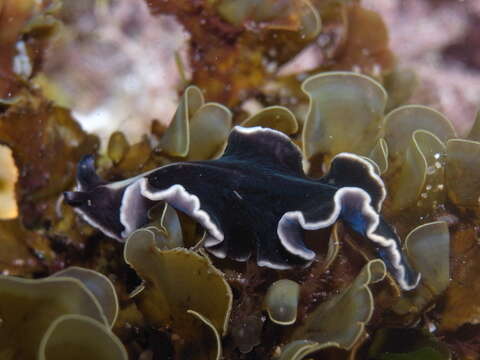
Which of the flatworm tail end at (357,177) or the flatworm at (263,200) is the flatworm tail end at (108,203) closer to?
the flatworm at (263,200)

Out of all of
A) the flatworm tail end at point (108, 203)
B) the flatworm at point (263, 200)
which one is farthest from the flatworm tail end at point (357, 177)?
the flatworm tail end at point (108, 203)

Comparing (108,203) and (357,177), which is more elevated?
(357,177)

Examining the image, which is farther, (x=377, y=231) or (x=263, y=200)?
(x=263, y=200)

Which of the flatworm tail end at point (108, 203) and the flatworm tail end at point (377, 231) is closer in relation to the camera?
the flatworm tail end at point (377, 231)

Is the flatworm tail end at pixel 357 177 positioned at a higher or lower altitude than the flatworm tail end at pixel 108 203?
higher

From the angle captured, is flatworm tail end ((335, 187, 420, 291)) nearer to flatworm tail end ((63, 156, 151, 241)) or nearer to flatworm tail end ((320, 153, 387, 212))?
flatworm tail end ((320, 153, 387, 212))

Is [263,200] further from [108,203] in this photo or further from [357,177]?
[108,203]

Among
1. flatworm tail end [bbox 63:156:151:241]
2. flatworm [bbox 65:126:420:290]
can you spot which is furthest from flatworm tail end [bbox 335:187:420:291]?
flatworm tail end [bbox 63:156:151:241]

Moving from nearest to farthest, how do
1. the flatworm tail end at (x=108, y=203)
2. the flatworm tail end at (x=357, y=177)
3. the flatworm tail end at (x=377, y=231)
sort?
the flatworm tail end at (x=377, y=231) → the flatworm tail end at (x=357, y=177) → the flatworm tail end at (x=108, y=203)

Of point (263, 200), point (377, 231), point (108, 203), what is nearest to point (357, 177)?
point (377, 231)

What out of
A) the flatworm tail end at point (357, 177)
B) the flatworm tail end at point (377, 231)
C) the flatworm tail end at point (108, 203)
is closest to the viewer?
the flatworm tail end at point (377, 231)
